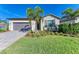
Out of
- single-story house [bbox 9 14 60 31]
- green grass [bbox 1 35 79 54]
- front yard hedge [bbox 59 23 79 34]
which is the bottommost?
green grass [bbox 1 35 79 54]

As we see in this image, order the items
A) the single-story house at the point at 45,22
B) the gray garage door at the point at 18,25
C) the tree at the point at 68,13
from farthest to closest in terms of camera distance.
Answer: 1. the gray garage door at the point at 18,25
2. the single-story house at the point at 45,22
3. the tree at the point at 68,13

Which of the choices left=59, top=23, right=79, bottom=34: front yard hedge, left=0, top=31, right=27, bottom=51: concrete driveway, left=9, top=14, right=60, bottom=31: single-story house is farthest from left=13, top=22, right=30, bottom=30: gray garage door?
left=59, top=23, right=79, bottom=34: front yard hedge

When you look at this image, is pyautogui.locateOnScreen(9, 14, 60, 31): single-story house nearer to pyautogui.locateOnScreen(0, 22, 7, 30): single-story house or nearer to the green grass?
pyautogui.locateOnScreen(0, 22, 7, 30): single-story house

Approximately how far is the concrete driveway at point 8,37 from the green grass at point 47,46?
21 centimetres

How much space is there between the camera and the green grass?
7383mm

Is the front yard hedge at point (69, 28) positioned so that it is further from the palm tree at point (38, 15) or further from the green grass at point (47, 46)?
the palm tree at point (38, 15)

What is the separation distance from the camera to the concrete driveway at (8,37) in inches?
301

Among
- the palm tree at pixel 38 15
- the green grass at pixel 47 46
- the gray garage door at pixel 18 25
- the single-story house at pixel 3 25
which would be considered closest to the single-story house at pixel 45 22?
the gray garage door at pixel 18 25

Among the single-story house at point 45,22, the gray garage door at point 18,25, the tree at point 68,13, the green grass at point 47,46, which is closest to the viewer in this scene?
the green grass at point 47,46

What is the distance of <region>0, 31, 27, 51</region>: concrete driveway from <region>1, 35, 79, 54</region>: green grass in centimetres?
21

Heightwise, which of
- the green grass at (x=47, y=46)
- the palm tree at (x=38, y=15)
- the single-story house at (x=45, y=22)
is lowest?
the green grass at (x=47, y=46)

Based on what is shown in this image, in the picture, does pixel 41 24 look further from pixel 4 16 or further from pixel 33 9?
pixel 4 16

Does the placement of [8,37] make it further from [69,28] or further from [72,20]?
[72,20]
